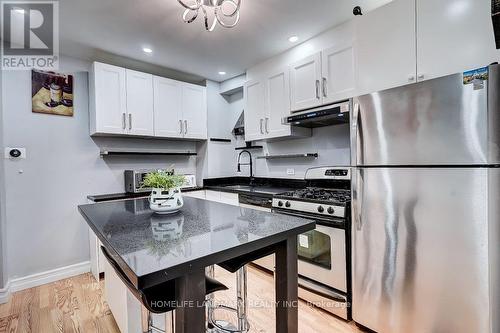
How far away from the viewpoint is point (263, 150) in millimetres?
3631

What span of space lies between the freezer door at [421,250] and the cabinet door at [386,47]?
0.74m

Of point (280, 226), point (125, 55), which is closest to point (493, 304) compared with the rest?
point (280, 226)

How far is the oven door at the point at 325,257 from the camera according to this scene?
1971 mm

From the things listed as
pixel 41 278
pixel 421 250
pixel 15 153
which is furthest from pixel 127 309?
pixel 15 153

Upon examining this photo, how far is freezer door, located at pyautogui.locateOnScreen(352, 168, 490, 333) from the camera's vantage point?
4.26ft

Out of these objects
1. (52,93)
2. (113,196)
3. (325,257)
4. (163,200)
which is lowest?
(325,257)

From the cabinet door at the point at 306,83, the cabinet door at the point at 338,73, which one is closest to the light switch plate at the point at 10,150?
the cabinet door at the point at 306,83

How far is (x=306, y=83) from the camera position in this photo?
2639 mm

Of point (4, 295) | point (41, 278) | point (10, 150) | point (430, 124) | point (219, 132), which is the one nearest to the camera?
point (430, 124)

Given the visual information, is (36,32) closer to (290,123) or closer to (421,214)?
(290,123)

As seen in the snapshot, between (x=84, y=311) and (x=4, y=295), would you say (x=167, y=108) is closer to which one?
(x=84, y=311)

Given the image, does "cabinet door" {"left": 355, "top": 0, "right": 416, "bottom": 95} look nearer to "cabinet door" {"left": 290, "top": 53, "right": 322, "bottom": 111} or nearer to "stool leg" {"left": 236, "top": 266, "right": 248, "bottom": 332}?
"cabinet door" {"left": 290, "top": 53, "right": 322, "bottom": 111}

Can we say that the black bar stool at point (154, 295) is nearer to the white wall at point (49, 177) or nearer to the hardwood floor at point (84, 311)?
the hardwood floor at point (84, 311)

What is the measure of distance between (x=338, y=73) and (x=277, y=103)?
0.82m
